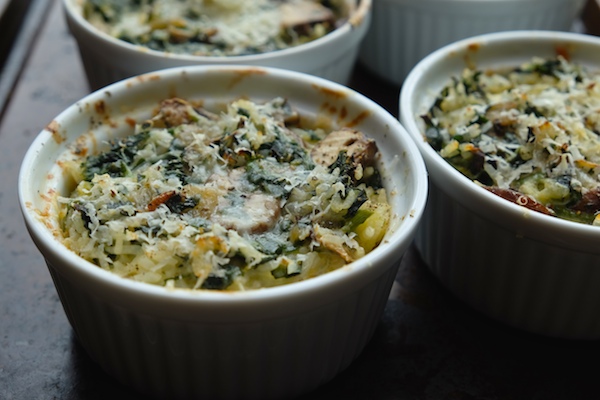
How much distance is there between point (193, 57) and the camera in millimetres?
2258

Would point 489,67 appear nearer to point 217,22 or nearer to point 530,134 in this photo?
point 530,134

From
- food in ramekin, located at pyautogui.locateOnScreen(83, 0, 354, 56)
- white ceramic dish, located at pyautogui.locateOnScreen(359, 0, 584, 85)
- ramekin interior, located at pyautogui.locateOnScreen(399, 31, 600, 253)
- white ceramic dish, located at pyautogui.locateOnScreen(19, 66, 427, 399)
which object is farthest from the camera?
white ceramic dish, located at pyautogui.locateOnScreen(359, 0, 584, 85)

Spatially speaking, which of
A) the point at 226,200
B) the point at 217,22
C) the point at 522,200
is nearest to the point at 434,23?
the point at 217,22

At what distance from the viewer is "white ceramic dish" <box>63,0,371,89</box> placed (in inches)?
89.6

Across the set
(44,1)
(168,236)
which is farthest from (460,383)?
(44,1)

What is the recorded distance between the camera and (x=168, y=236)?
5.13ft

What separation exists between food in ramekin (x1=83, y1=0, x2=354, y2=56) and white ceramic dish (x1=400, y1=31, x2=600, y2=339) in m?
0.64

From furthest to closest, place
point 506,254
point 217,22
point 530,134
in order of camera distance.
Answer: point 217,22 → point 530,134 → point 506,254

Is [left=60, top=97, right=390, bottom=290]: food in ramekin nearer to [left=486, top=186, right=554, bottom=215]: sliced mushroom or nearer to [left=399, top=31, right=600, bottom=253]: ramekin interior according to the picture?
[left=399, top=31, right=600, bottom=253]: ramekin interior

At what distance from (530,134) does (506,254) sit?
36cm

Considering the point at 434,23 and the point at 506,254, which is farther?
the point at 434,23

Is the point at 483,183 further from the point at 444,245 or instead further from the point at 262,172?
the point at 262,172

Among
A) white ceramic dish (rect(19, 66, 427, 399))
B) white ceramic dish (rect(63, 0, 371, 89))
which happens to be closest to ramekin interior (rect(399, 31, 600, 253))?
white ceramic dish (rect(19, 66, 427, 399))

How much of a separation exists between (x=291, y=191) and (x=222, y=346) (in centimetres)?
43
